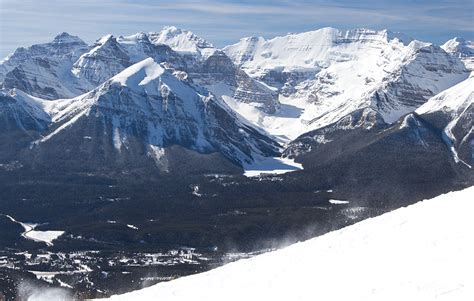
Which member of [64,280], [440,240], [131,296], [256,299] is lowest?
[64,280]

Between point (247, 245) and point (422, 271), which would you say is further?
point (247, 245)

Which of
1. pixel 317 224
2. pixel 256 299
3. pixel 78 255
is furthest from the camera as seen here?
pixel 317 224

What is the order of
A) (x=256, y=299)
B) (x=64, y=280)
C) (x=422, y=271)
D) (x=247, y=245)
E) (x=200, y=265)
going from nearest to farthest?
(x=422, y=271)
(x=256, y=299)
(x=64, y=280)
(x=200, y=265)
(x=247, y=245)

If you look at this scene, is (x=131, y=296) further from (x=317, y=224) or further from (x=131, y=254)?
(x=317, y=224)

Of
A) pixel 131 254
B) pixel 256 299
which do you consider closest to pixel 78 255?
pixel 131 254

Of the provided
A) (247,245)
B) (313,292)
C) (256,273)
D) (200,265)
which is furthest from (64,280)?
(313,292)

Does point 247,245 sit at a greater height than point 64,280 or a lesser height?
lesser
